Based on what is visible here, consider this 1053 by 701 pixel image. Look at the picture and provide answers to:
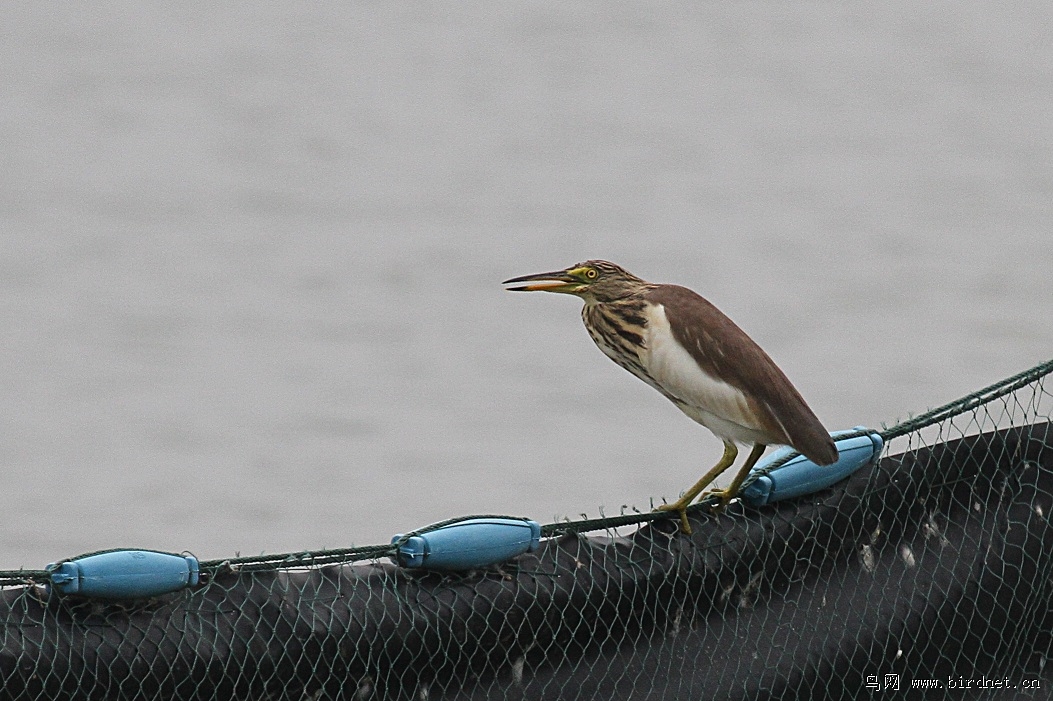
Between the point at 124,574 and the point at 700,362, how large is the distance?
0.89m

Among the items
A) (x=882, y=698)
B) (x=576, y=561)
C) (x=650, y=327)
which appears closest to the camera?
(x=576, y=561)

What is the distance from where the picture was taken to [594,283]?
2264 millimetres

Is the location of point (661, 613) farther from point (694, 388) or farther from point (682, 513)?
point (694, 388)

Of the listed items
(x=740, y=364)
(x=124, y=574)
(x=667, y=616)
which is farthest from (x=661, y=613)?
(x=124, y=574)

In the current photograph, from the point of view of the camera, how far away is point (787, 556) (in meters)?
1.98

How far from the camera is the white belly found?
83.7 inches

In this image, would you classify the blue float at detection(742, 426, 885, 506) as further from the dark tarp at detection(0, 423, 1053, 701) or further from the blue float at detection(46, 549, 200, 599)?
the blue float at detection(46, 549, 200, 599)

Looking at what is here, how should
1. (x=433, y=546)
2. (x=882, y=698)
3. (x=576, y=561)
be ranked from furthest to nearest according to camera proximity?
(x=882, y=698) < (x=576, y=561) < (x=433, y=546)

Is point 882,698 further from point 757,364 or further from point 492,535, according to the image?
point 492,535

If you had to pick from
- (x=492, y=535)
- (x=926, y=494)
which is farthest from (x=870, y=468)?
(x=492, y=535)

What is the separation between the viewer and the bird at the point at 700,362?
2053 millimetres

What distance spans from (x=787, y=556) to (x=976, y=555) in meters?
0.28

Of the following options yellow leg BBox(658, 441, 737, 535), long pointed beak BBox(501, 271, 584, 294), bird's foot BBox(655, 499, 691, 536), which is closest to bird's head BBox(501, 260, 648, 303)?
long pointed beak BBox(501, 271, 584, 294)

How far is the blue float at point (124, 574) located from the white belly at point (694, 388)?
80cm
